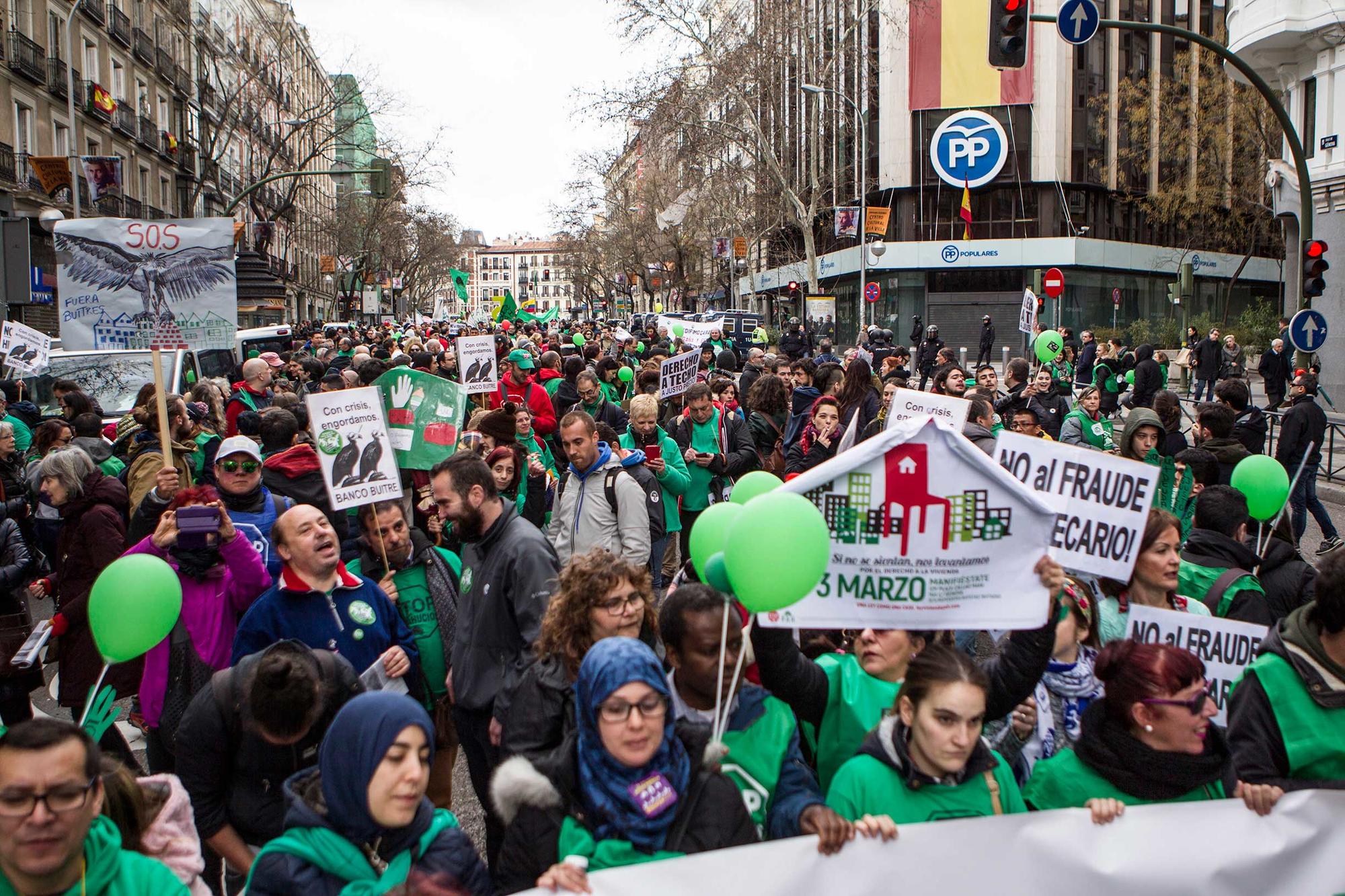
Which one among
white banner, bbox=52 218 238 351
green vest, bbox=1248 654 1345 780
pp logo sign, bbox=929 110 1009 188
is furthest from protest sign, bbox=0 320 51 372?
pp logo sign, bbox=929 110 1009 188

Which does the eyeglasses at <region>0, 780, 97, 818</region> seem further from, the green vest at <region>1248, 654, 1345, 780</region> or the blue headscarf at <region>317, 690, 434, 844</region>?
the green vest at <region>1248, 654, 1345, 780</region>

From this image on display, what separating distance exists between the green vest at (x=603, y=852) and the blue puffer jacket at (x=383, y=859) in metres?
0.24

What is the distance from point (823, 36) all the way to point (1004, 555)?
36.3 metres

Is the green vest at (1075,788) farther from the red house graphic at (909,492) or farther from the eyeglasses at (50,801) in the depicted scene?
the eyeglasses at (50,801)

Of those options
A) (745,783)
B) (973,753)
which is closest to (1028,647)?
(973,753)

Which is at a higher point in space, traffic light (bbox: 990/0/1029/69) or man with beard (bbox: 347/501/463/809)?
traffic light (bbox: 990/0/1029/69)

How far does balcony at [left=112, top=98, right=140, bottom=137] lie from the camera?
121 ft

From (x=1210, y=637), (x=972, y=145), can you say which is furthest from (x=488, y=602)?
(x=972, y=145)

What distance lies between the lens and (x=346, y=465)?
17.3 ft

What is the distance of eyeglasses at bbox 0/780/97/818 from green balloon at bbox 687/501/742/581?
2.00 meters

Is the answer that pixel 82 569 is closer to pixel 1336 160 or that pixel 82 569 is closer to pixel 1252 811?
pixel 1252 811

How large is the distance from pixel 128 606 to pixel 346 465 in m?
1.78

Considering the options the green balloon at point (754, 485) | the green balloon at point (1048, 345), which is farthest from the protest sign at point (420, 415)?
the green balloon at point (1048, 345)

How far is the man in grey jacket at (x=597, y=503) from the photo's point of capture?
6.11m
